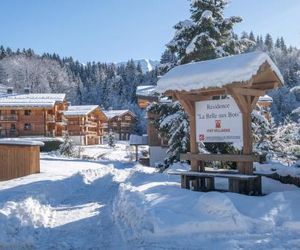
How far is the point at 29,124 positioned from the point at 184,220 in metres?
56.7

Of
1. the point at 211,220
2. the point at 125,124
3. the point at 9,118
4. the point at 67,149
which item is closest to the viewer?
the point at 211,220

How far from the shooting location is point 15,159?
80.2ft

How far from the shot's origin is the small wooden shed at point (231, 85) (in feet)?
36.2

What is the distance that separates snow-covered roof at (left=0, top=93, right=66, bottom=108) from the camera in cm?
6019

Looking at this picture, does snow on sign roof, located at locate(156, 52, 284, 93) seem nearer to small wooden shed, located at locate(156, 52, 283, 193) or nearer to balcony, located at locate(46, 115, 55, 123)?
small wooden shed, located at locate(156, 52, 283, 193)

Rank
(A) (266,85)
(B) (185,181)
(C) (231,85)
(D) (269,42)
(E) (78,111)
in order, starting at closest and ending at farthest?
1. (C) (231,85)
2. (A) (266,85)
3. (B) (185,181)
4. (E) (78,111)
5. (D) (269,42)

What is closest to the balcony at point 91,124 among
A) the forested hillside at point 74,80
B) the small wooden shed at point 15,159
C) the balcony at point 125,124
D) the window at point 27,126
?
the balcony at point 125,124

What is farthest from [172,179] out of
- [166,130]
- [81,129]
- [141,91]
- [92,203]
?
[81,129]

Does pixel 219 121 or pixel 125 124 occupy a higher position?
pixel 125 124

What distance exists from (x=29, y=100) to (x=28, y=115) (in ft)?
7.28

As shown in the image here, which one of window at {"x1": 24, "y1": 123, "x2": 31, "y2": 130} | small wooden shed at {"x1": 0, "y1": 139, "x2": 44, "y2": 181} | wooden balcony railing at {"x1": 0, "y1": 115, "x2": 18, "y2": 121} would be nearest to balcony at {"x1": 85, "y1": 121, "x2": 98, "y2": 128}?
window at {"x1": 24, "y1": 123, "x2": 31, "y2": 130}

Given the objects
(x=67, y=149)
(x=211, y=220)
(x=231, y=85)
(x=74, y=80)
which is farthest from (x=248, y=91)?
(x=74, y=80)

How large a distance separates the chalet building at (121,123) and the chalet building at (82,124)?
1102cm

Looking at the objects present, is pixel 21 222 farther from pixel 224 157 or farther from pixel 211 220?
pixel 224 157
